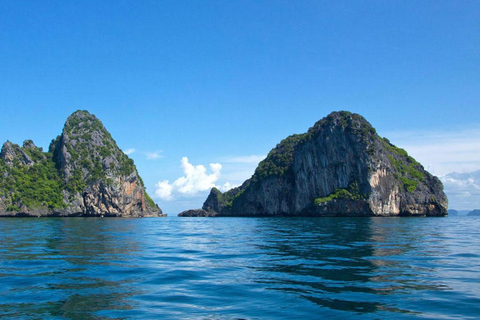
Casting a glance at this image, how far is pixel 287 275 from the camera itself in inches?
606

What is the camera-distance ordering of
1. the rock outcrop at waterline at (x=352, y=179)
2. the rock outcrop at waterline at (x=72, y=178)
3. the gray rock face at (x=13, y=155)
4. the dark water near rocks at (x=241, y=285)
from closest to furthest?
the dark water near rocks at (x=241, y=285)
the rock outcrop at waterline at (x=352, y=179)
the rock outcrop at waterline at (x=72, y=178)
the gray rock face at (x=13, y=155)

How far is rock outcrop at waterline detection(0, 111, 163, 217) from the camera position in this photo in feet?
463

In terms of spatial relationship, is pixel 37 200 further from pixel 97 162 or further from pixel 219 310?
pixel 219 310

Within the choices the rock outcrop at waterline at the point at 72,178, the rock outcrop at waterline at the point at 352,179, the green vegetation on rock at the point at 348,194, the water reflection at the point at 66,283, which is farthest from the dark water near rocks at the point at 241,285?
the rock outcrop at waterline at the point at 72,178

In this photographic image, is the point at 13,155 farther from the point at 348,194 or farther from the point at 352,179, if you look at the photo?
the point at 352,179

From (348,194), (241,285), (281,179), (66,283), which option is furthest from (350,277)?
(281,179)

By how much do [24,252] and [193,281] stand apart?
1439 centimetres

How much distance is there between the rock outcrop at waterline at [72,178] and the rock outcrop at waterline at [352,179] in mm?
73561

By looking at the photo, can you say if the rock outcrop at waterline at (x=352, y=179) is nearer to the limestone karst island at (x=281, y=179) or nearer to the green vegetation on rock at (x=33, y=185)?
the limestone karst island at (x=281, y=179)

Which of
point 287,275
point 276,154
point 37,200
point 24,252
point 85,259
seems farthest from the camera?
point 276,154

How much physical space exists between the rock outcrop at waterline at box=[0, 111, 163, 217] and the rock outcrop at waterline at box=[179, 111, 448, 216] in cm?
7356

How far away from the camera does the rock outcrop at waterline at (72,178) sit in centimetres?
14100

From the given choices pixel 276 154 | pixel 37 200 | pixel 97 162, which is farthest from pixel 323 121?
pixel 37 200

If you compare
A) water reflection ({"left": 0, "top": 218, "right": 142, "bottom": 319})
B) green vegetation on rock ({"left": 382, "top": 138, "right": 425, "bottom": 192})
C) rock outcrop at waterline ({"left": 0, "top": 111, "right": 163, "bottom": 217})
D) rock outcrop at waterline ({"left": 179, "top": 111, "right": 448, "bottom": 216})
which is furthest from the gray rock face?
green vegetation on rock ({"left": 382, "top": 138, "right": 425, "bottom": 192})
